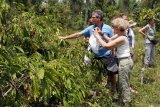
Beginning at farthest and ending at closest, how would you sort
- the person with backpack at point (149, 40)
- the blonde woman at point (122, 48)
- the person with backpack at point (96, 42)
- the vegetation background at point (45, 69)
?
the person with backpack at point (149, 40)
the person with backpack at point (96, 42)
the blonde woman at point (122, 48)
the vegetation background at point (45, 69)

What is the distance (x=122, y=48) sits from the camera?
661cm

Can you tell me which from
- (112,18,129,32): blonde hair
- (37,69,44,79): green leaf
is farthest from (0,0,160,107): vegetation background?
(112,18,129,32): blonde hair

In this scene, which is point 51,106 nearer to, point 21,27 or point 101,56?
point 21,27

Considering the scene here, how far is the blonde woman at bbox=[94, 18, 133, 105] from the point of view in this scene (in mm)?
6413

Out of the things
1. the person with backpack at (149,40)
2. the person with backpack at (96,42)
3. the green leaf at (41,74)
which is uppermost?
the green leaf at (41,74)

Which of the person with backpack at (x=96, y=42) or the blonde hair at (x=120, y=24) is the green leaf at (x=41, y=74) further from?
the person with backpack at (x=96, y=42)

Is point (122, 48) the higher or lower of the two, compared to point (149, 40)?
higher

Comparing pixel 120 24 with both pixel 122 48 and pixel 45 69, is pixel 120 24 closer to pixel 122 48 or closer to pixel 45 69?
pixel 122 48

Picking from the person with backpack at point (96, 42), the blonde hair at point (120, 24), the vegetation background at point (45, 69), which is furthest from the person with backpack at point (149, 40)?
the blonde hair at point (120, 24)

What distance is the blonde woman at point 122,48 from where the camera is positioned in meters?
6.41

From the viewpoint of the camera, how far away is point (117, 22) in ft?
21.1

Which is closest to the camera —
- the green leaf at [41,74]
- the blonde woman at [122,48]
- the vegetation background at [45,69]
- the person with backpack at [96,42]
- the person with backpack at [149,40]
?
the green leaf at [41,74]

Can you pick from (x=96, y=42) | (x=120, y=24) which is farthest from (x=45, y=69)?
(x=96, y=42)

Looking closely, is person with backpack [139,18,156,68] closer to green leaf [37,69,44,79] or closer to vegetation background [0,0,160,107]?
vegetation background [0,0,160,107]
